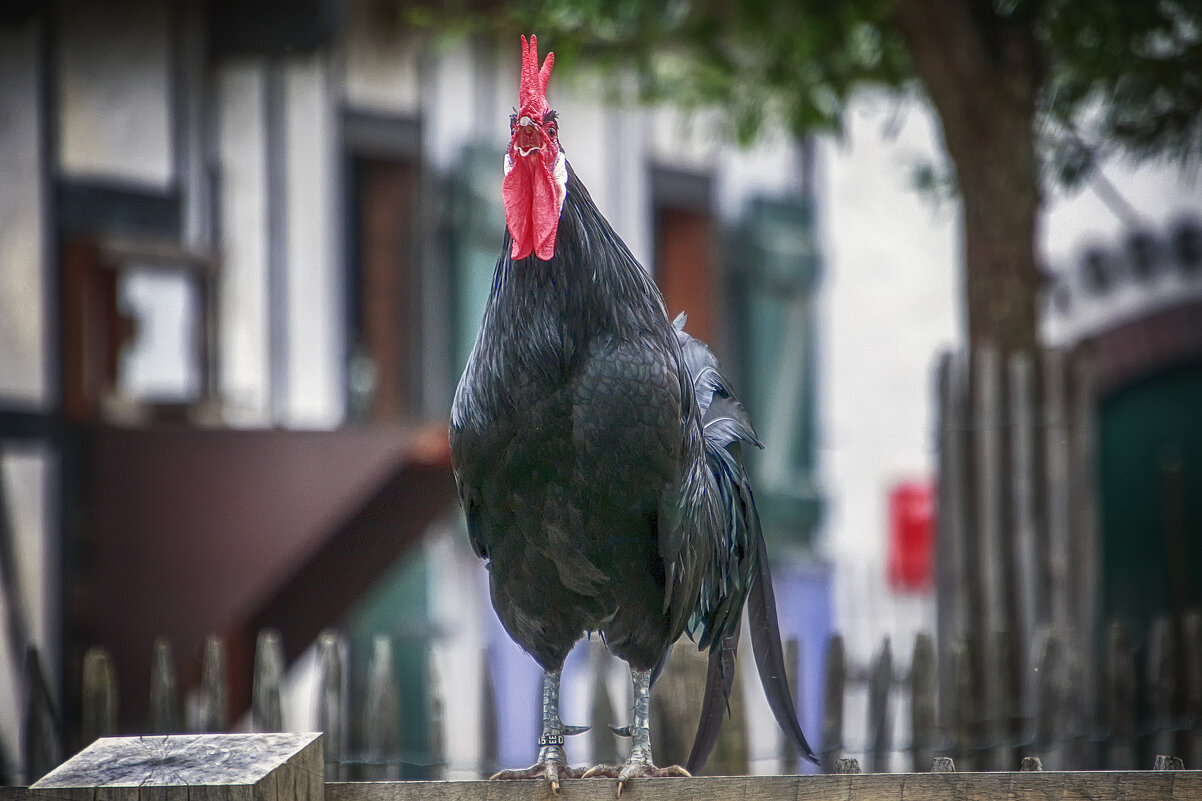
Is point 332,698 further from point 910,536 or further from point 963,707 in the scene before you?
point 910,536

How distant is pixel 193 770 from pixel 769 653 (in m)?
1.62

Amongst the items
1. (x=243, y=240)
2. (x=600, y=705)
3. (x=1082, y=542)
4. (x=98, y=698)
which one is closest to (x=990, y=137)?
(x=1082, y=542)

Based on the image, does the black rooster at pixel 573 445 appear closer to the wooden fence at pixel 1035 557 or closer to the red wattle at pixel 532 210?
the red wattle at pixel 532 210

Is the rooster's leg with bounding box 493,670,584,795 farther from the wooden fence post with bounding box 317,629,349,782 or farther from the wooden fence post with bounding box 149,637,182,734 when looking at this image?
the wooden fence post with bounding box 149,637,182,734

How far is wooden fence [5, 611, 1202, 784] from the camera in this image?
4.60 meters

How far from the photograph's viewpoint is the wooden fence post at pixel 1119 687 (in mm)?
5270

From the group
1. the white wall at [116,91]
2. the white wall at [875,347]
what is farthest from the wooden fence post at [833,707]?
the white wall at [875,347]

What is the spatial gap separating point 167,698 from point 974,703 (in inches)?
115

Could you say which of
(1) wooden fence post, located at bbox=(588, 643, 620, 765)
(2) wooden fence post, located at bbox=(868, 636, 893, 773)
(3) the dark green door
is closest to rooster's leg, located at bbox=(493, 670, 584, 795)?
(1) wooden fence post, located at bbox=(588, 643, 620, 765)

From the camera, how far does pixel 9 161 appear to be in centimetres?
638

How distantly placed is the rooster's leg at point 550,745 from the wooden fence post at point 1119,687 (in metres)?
2.88

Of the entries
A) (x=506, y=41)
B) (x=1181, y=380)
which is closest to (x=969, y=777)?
(x=506, y=41)

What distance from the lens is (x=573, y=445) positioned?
2848 millimetres

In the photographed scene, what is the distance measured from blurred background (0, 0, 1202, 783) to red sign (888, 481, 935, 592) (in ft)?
4.15
